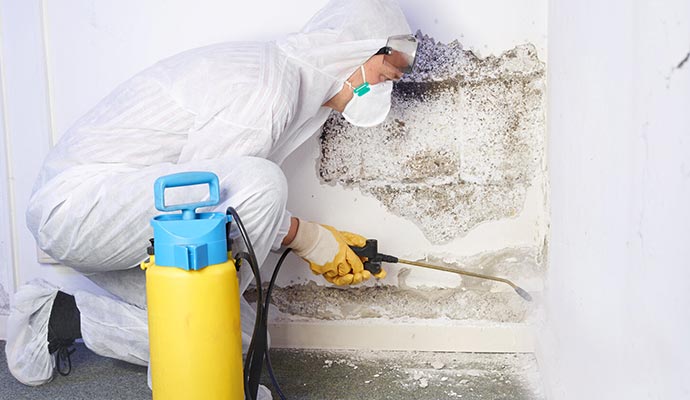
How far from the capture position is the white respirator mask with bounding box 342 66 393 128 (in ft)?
5.68

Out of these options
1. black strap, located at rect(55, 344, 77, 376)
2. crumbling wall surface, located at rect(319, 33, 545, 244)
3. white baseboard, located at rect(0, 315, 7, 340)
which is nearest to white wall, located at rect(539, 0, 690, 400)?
crumbling wall surface, located at rect(319, 33, 545, 244)

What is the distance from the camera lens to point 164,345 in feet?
A: 4.24

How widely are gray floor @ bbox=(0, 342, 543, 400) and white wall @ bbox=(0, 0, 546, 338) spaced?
0.87ft

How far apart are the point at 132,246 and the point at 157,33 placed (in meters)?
0.78

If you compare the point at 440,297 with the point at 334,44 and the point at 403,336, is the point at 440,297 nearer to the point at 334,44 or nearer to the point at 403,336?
the point at 403,336

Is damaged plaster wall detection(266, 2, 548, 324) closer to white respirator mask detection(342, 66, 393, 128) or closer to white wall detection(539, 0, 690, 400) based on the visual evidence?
white respirator mask detection(342, 66, 393, 128)

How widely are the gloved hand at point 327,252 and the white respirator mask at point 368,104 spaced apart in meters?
0.32

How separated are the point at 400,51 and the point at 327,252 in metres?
0.57

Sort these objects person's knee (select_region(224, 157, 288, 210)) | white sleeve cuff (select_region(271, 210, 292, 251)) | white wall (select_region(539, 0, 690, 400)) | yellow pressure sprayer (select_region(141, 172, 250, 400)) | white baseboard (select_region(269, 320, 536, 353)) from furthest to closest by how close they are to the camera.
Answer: white baseboard (select_region(269, 320, 536, 353)) < white sleeve cuff (select_region(271, 210, 292, 251)) < person's knee (select_region(224, 157, 288, 210)) < yellow pressure sprayer (select_region(141, 172, 250, 400)) < white wall (select_region(539, 0, 690, 400))

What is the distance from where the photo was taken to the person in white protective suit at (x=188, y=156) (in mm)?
1499

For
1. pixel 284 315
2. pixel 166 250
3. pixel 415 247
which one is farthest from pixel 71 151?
pixel 415 247

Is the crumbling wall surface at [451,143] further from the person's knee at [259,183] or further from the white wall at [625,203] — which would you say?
the person's knee at [259,183]

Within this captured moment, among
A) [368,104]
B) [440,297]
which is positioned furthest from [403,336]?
[368,104]

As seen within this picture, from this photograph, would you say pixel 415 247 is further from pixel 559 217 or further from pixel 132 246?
pixel 132 246
